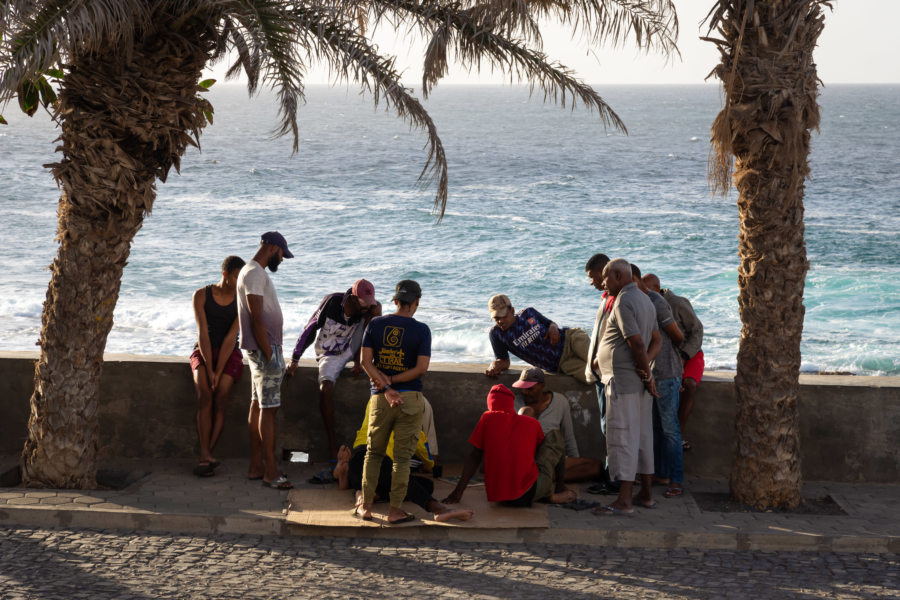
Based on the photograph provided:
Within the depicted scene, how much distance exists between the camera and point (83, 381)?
6887 millimetres

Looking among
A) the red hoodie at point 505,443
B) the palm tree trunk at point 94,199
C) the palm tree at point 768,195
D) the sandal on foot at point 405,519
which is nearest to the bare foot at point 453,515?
the sandal on foot at point 405,519

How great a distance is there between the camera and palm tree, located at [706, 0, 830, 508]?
20.9 feet

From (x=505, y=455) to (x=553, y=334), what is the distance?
4.19 ft

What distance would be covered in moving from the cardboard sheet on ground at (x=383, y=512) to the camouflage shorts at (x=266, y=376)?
2.26ft

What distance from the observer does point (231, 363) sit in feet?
24.7

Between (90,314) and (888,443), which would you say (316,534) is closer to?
(90,314)

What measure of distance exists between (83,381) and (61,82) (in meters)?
2.06

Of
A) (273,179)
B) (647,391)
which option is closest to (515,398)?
(647,391)

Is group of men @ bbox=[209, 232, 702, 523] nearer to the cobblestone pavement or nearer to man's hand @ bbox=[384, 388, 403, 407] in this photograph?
man's hand @ bbox=[384, 388, 403, 407]

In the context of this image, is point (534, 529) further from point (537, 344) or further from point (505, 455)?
point (537, 344)

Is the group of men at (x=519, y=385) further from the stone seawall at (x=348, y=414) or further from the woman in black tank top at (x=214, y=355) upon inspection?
the woman in black tank top at (x=214, y=355)

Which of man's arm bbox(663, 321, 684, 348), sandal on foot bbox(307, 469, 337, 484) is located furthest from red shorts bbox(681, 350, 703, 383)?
sandal on foot bbox(307, 469, 337, 484)

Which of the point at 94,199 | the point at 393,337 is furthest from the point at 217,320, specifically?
the point at 393,337

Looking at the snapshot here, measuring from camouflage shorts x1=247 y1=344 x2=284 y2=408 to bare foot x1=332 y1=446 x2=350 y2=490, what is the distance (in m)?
0.59
